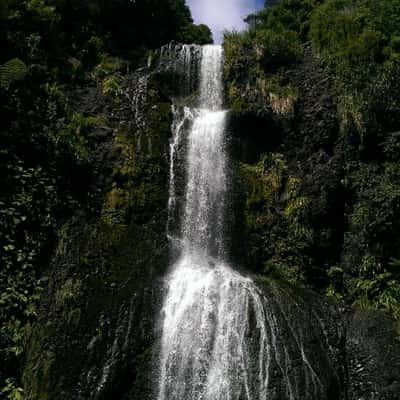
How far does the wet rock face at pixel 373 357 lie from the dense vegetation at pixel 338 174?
0.60m

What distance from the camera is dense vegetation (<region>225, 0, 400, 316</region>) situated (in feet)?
34.2

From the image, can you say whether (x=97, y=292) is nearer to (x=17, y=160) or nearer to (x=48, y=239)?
(x=48, y=239)

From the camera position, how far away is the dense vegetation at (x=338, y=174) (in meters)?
10.4

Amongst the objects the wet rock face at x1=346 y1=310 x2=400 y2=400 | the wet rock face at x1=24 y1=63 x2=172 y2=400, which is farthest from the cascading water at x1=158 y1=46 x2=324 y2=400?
the wet rock face at x1=346 y1=310 x2=400 y2=400

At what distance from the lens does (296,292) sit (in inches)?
376

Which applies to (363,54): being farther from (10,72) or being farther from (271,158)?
(10,72)

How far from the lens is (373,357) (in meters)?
8.44

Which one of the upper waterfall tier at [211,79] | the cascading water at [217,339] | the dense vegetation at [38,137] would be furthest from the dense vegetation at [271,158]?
the cascading water at [217,339]

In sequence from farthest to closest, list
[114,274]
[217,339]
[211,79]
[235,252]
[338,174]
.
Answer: [211,79] < [338,174] < [235,252] < [114,274] < [217,339]

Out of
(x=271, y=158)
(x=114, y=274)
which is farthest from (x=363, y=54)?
(x=114, y=274)

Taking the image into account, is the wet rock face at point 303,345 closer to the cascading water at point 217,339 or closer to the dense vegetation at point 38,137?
the cascading water at point 217,339

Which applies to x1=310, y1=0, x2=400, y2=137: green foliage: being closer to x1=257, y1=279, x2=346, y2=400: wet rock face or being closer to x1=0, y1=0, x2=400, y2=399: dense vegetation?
x1=0, y1=0, x2=400, y2=399: dense vegetation

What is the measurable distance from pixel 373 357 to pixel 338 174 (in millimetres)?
4843

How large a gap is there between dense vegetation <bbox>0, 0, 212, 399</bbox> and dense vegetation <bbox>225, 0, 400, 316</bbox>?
4.37 metres
